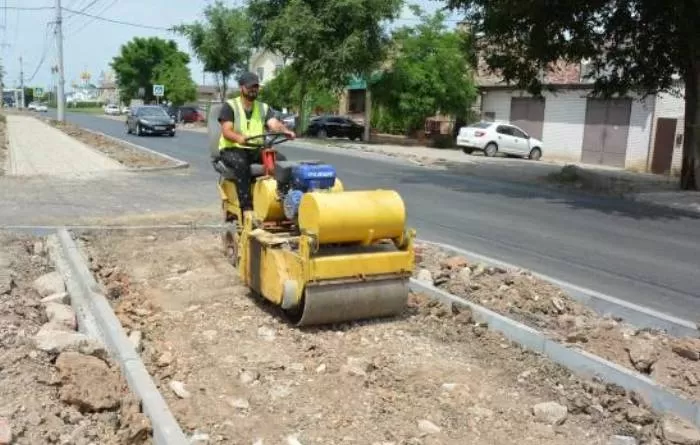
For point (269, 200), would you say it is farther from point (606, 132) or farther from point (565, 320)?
point (606, 132)

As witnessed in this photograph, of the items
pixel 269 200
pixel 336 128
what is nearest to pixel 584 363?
pixel 269 200

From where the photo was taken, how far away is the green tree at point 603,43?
16109 millimetres

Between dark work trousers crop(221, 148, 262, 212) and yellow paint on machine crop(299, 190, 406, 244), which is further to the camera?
dark work trousers crop(221, 148, 262, 212)

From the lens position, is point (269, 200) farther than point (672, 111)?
No

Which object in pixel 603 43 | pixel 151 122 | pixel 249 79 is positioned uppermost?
pixel 603 43

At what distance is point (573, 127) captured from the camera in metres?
31.6

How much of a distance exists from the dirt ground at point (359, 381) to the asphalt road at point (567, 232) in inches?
94.1

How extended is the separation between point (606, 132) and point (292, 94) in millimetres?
19628

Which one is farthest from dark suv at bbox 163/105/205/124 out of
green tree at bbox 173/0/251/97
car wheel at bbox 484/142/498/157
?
car wheel at bbox 484/142/498/157

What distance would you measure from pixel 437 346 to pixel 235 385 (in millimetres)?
1585

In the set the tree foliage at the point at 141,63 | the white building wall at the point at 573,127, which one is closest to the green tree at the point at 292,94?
the white building wall at the point at 573,127

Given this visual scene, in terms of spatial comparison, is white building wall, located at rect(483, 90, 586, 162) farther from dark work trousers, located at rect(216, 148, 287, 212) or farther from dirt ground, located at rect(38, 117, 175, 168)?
dark work trousers, located at rect(216, 148, 287, 212)

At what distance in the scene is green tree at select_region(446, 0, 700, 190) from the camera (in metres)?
16.1

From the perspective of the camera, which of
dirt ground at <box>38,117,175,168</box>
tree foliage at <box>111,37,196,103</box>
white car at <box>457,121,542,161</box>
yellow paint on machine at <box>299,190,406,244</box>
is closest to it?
yellow paint on machine at <box>299,190,406,244</box>
